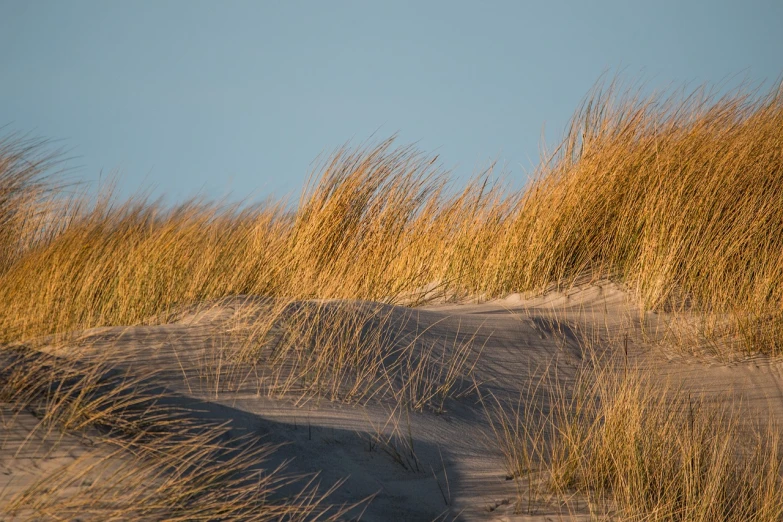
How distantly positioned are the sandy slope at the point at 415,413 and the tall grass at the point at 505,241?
1.54 feet

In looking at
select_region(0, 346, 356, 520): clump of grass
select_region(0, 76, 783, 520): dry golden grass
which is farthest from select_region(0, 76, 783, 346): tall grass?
select_region(0, 346, 356, 520): clump of grass

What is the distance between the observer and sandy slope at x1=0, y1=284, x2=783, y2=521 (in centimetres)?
215

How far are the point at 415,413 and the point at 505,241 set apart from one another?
2315mm

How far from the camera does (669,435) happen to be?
93.0 inches

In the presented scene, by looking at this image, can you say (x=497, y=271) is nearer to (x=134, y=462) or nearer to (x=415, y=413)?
(x=415, y=413)

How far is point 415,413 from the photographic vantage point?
2.80 metres

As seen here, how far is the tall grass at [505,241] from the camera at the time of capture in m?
4.37

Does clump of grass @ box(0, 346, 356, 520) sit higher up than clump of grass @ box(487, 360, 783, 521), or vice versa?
clump of grass @ box(0, 346, 356, 520)

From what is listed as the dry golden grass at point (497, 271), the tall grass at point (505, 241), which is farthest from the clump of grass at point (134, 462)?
the tall grass at point (505, 241)

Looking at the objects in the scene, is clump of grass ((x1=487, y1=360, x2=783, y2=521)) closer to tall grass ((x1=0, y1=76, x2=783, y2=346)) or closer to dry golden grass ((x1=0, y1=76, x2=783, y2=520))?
dry golden grass ((x1=0, y1=76, x2=783, y2=520))

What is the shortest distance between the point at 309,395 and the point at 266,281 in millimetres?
2159

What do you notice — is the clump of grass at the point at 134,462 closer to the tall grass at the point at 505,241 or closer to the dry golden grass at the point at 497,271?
the dry golden grass at the point at 497,271

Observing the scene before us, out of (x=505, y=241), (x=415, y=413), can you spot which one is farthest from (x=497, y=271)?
(x=415, y=413)

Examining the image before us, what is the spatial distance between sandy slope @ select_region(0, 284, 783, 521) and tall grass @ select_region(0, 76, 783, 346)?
0.47 metres
